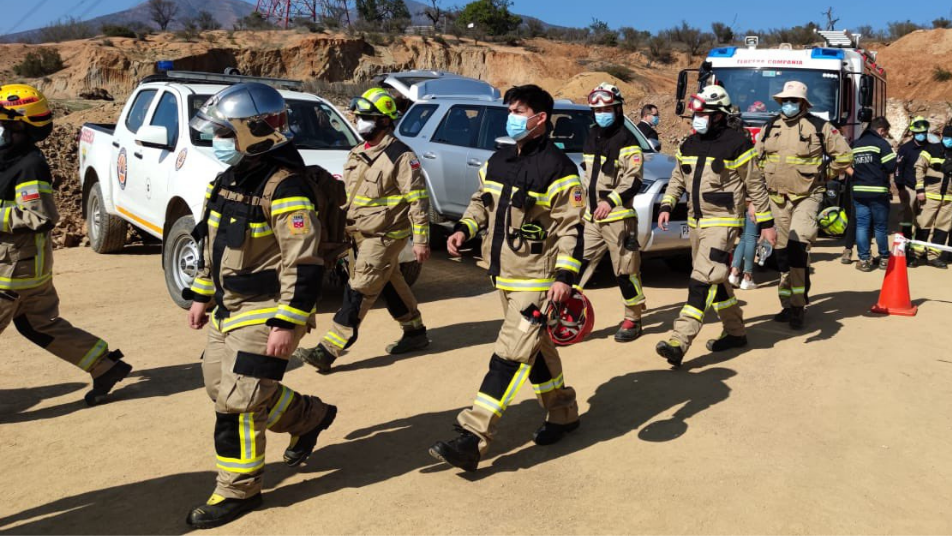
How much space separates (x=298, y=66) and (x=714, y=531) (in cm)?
3941

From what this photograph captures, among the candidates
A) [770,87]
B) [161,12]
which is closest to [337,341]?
[770,87]

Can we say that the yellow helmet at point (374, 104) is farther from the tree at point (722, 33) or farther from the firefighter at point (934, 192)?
the tree at point (722, 33)

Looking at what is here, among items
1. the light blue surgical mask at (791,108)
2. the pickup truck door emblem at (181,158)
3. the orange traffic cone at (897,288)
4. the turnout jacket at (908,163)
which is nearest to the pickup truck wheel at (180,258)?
the pickup truck door emblem at (181,158)

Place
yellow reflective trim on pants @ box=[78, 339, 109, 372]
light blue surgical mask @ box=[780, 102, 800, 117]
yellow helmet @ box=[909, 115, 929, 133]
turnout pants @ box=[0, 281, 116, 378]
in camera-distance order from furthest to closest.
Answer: yellow helmet @ box=[909, 115, 929, 133] < light blue surgical mask @ box=[780, 102, 800, 117] < yellow reflective trim on pants @ box=[78, 339, 109, 372] < turnout pants @ box=[0, 281, 116, 378]

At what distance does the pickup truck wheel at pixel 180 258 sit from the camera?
7.99 metres

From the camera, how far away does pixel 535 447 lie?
5137 mm

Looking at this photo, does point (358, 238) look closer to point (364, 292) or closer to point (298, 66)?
point (364, 292)

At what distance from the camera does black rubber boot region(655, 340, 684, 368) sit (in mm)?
6547

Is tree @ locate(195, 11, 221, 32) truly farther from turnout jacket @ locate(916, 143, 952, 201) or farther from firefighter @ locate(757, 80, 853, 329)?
firefighter @ locate(757, 80, 853, 329)

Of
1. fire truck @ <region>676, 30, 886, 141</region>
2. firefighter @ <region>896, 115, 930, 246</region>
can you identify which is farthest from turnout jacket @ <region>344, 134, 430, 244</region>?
firefighter @ <region>896, 115, 930, 246</region>

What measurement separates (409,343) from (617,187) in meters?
2.17

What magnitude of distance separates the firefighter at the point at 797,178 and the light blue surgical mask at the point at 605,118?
1750 millimetres

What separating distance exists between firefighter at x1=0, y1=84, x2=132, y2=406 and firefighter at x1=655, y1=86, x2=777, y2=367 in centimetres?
400

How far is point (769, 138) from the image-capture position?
830 cm
